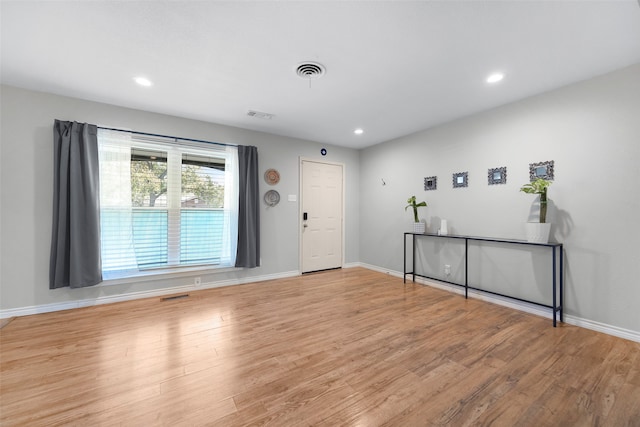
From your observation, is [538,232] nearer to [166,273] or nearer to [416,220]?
[416,220]

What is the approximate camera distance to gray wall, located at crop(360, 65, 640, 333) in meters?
2.41

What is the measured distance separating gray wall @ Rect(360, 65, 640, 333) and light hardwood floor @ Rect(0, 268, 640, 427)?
17.0 inches

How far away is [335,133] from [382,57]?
224 centimetres

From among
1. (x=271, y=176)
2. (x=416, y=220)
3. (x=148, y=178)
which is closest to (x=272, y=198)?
(x=271, y=176)

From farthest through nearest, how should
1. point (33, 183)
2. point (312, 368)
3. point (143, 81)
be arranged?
point (33, 183)
point (143, 81)
point (312, 368)

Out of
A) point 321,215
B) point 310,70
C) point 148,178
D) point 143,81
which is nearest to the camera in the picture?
point 310,70

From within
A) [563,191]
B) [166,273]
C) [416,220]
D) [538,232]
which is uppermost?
[563,191]

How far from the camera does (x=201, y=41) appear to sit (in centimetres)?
208

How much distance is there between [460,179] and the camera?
375cm

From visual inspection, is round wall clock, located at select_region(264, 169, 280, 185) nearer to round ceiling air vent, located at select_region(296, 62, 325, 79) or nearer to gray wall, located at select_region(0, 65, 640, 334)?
gray wall, located at select_region(0, 65, 640, 334)

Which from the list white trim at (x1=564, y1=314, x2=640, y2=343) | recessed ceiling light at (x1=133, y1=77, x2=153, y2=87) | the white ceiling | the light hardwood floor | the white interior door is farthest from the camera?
the white interior door

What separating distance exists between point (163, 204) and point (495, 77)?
4404mm

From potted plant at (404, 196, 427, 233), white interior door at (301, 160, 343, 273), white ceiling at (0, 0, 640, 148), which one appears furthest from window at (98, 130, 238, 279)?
potted plant at (404, 196, 427, 233)

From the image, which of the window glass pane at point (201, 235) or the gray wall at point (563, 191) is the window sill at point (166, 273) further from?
the gray wall at point (563, 191)
